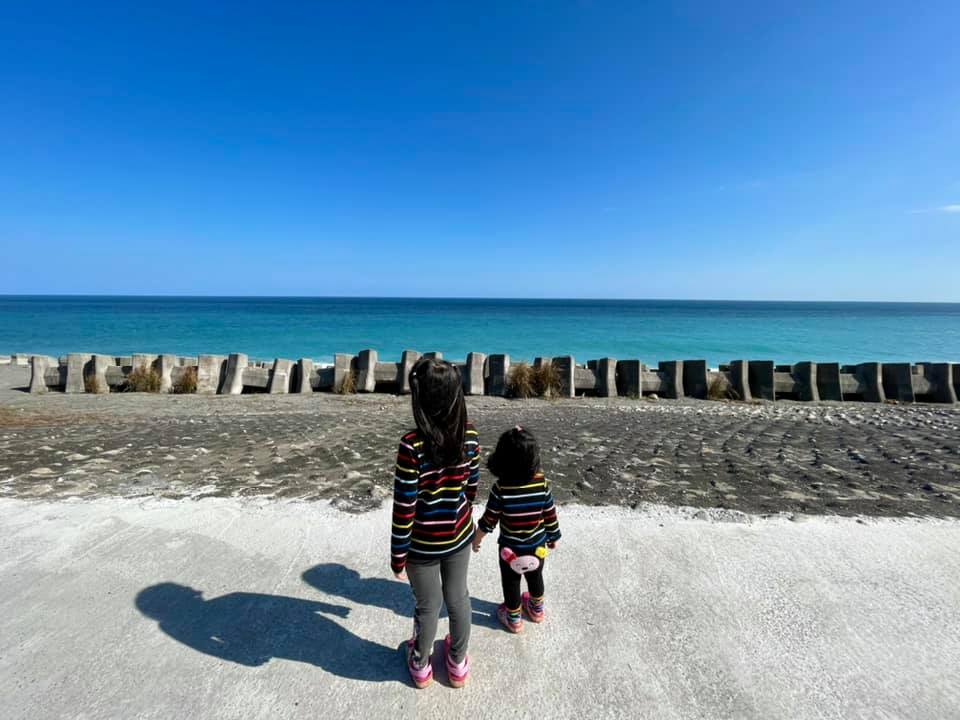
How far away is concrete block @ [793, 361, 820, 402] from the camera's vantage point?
10.4 m

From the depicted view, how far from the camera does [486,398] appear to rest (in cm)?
1048

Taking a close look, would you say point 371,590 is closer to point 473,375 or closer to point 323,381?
point 473,375

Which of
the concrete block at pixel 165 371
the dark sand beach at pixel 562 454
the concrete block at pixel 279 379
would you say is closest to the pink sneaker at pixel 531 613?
the dark sand beach at pixel 562 454

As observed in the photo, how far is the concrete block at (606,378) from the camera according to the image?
34.9ft

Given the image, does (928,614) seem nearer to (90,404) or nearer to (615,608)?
(615,608)

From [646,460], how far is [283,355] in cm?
2716

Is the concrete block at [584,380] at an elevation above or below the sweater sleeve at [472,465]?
below

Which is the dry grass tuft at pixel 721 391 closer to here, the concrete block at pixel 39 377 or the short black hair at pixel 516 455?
the short black hair at pixel 516 455

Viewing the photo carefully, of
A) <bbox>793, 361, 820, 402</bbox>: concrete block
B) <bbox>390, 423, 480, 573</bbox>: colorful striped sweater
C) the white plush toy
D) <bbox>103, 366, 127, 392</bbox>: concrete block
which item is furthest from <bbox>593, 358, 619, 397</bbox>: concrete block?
<bbox>103, 366, 127, 392</bbox>: concrete block

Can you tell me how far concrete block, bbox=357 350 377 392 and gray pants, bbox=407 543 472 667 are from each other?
8.82 metres

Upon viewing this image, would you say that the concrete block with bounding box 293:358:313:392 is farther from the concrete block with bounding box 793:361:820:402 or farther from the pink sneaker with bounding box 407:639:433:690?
the concrete block with bounding box 793:361:820:402

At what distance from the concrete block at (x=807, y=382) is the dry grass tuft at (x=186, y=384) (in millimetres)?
13848

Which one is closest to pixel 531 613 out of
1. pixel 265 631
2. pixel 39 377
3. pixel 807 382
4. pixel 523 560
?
pixel 523 560

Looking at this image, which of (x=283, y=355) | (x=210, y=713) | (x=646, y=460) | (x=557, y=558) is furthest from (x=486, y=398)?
(x=283, y=355)
